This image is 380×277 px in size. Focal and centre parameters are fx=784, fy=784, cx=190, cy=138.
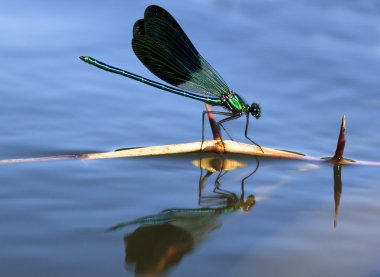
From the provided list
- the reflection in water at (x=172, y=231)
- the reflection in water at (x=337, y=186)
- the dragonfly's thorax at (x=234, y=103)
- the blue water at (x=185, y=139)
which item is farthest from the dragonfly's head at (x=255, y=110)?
the reflection in water at (x=172, y=231)

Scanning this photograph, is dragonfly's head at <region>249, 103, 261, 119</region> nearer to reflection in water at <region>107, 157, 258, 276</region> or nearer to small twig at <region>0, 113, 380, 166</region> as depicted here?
small twig at <region>0, 113, 380, 166</region>

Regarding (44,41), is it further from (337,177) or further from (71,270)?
(71,270)

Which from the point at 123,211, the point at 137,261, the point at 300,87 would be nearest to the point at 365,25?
the point at 300,87

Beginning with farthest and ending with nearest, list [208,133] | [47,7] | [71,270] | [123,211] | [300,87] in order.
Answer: [47,7] < [300,87] < [208,133] < [123,211] < [71,270]

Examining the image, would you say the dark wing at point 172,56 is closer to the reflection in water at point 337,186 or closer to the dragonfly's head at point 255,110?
the dragonfly's head at point 255,110

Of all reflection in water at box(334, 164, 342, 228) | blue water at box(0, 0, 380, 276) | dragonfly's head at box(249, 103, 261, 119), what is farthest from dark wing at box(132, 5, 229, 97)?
reflection in water at box(334, 164, 342, 228)

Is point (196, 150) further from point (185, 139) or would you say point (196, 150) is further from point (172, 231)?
point (172, 231)
